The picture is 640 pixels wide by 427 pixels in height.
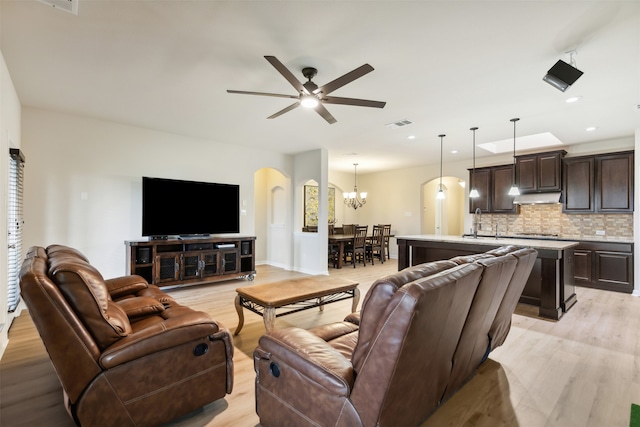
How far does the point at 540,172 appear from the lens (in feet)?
19.0

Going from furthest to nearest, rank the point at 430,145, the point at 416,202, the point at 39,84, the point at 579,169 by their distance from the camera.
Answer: the point at 416,202 → the point at 430,145 → the point at 579,169 → the point at 39,84

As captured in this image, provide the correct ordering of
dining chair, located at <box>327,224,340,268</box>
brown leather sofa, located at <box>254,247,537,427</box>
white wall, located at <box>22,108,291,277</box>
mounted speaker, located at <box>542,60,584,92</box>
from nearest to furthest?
brown leather sofa, located at <box>254,247,537,427</box> → mounted speaker, located at <box>542,60,584,92</box> → white wall, located at <box>22,108,291,277</box> → dining chair, located at <box>327,224,340,268</box>

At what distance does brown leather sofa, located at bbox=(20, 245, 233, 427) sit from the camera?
4.56ft

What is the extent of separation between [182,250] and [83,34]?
3.27 metres

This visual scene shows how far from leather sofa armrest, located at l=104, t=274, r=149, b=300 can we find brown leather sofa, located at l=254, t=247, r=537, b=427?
6.01ft

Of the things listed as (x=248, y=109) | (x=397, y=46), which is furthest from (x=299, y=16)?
(x=248, y=109)

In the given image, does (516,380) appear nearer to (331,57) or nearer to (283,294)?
(283,294)

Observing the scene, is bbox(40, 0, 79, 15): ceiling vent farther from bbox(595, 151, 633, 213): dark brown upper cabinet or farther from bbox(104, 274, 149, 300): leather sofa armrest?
bbox(595, 151, 633, 213): dark brown upper cabinet

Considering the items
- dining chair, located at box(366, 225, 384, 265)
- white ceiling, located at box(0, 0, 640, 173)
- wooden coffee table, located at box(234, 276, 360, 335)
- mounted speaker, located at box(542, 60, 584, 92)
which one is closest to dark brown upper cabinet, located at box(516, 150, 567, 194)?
white ceiling, located at box(0, 0, 640, 173)

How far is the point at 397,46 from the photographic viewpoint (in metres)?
2.52

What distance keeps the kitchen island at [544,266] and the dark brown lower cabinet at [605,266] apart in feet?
4.11

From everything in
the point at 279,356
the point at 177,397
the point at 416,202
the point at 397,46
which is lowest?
the point at 177,397

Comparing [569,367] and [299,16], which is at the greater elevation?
[299,16]

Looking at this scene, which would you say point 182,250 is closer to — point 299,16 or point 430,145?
point 299,16
